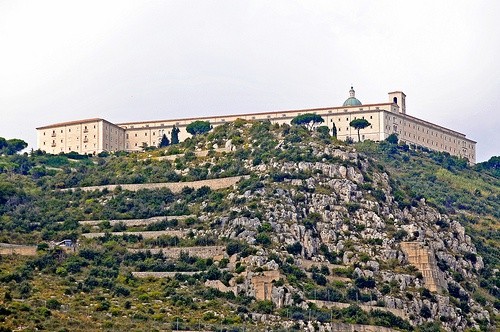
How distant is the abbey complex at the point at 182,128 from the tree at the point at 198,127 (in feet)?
5.32

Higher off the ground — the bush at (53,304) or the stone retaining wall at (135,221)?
the stone retaining wall at (135,221)

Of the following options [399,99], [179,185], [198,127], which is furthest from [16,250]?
[399,99]

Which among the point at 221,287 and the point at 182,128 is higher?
the point at 182,128

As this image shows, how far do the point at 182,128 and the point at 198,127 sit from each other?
454cm

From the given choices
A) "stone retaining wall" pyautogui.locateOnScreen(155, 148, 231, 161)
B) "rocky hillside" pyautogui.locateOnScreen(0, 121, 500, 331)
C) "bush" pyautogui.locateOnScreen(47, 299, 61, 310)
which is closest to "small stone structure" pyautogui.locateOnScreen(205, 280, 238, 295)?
"rocky hillside" pyautogui.locateOnScreen(0, 121, 500, 331)

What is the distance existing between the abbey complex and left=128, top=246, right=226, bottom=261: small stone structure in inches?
1974

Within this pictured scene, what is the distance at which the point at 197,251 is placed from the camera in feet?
340

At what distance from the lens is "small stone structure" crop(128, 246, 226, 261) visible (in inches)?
4028

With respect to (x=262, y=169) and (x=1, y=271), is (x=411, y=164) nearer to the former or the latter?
(x=262, y=169)

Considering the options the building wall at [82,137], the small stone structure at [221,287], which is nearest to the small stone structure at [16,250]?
the small stone structure at [221,287]

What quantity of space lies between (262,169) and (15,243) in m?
20.7

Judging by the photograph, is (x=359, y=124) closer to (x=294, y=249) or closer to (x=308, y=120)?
(x=308, y=120)

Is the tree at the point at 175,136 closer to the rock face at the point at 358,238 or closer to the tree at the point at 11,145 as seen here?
the tree at the point at 11,145

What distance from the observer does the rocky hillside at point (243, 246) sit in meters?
94.4
